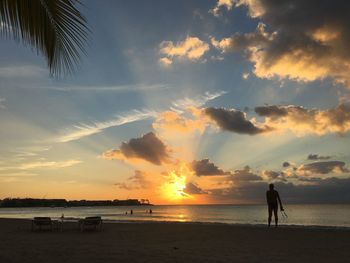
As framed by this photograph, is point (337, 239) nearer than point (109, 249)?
No

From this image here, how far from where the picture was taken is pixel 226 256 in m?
10.7

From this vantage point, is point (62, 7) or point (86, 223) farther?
point (86, 223)

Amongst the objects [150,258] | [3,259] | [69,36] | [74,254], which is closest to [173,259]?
[150,258]

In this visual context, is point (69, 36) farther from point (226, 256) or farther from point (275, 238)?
point (275, 238)

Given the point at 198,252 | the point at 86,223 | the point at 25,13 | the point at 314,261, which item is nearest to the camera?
the point at 25,13

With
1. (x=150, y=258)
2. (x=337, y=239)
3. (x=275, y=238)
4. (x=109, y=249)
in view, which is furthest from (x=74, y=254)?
(x=337, y=239)

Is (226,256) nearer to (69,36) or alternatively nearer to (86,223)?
(69,36)

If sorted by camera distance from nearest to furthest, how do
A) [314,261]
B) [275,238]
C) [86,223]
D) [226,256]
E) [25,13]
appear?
1. [25,13]
2. [314,261]
3. [226,256]
4. [275,238]
5. [86,223]

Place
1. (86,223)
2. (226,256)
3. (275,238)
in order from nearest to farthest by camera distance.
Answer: (226,256), (275,238), (86,223)

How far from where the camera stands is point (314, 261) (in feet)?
33.0

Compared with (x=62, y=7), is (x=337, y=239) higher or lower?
lower

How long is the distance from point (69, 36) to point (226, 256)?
26.5ft

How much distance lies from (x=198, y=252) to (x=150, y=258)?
1685 millimetres

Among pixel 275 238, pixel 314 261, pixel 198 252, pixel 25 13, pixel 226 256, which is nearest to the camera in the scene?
pixel 25 13
